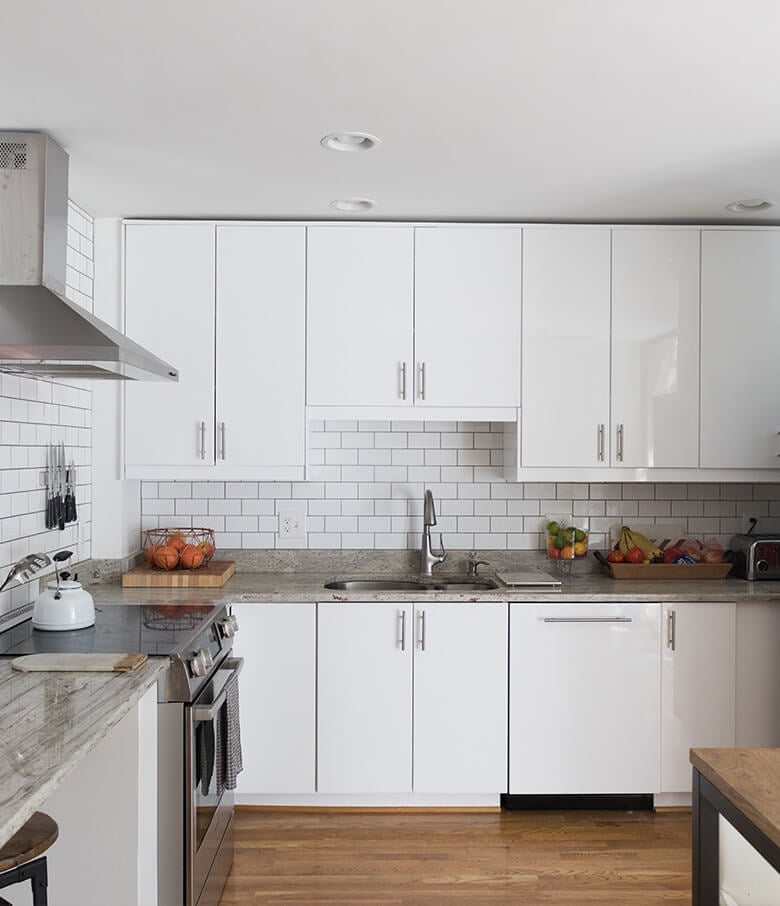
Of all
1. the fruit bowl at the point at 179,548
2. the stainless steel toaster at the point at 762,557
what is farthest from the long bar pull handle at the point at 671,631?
the fruit bowl at the point at 179,548

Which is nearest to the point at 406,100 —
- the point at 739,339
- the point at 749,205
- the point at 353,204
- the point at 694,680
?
the point at 353,204

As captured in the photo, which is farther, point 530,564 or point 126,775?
point 530,564

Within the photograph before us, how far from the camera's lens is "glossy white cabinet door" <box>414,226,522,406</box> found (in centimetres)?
388

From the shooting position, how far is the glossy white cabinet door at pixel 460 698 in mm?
3689

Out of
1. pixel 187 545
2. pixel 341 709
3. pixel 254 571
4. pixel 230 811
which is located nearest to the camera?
pixel 230 811

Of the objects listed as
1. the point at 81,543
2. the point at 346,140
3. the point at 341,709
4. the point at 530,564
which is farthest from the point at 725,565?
the point at 81,543

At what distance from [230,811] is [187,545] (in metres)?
1.13

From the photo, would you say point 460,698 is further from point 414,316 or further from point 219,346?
point 219,346

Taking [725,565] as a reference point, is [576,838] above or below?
below

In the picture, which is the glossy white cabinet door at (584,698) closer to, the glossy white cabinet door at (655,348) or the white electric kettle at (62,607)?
the glossy white cabinet door at (655,348)

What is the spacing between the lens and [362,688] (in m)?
3.69

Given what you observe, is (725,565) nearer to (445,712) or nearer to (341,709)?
(445,712)

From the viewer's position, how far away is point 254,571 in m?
4.22

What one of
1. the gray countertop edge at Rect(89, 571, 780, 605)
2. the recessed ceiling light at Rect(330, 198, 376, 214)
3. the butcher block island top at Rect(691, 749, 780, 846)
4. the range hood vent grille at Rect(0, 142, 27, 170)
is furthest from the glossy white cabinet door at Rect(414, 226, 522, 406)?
the butcher block island top at Rect(691, 749, 780, 846)
